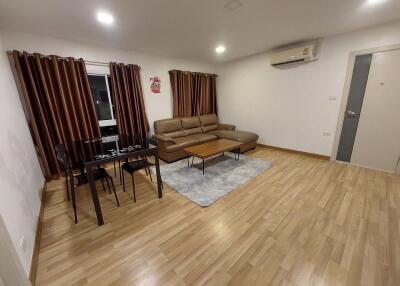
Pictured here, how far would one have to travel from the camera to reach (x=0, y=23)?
A: 2.22 metres

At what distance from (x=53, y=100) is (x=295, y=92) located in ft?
15.5

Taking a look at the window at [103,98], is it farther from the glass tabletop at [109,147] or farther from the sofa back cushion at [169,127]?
the glass tabletop at [109,147]

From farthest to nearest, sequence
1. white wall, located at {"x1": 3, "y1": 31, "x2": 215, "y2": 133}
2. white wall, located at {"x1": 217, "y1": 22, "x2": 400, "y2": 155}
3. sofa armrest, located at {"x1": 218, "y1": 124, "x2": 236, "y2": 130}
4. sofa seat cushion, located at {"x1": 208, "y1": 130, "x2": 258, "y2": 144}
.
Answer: sofa armrest, located at {"x1": 218, "y1": 124, "x2": 236, "y2": 130} < sofa seat cushion, located at {"x1": 208, "y1": 130, "x2": 258, "y2": 144} < white wall, located at {"x1": 217, "y1": 22, "x2": 400, "y2": 155} < white wall, located at {"x1": 3, "y1": 31, "x2": 215, "y2": 133}

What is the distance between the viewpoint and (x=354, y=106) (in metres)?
3.08

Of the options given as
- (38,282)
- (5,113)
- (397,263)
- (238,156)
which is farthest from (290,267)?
(5,113)

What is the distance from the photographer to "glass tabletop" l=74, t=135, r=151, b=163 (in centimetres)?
194

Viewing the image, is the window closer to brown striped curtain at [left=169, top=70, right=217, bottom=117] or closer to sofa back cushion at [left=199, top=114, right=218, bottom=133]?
brown striped curtain at [left=169, top=70, right=217, bottom=117]

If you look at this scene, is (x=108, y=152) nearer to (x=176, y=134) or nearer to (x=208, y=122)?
(x=176, y=134)

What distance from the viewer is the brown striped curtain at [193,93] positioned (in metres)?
4.45

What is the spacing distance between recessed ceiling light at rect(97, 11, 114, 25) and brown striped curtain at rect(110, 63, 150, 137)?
3.87ft

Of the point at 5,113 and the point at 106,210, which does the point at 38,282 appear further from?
the point at 5,113

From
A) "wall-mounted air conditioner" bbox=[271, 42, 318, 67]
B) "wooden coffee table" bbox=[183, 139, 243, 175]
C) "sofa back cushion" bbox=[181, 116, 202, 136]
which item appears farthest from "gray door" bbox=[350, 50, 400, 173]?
"sofa back cushion" bbox=[181, 116, 202, 136]

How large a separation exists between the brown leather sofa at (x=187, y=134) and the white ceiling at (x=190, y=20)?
180 centimetres

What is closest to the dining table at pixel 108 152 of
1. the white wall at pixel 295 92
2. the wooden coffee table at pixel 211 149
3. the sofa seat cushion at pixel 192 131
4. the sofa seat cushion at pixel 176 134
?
the wooden coffee table at pixel 211 149
